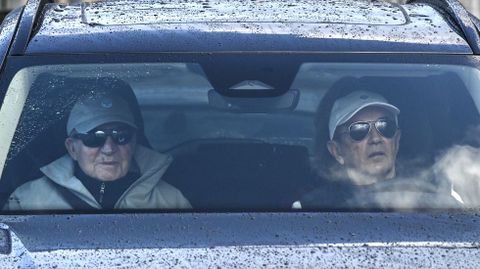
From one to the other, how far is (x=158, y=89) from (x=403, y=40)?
2.68ft

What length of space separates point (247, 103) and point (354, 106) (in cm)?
34

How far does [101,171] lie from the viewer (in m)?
3.71

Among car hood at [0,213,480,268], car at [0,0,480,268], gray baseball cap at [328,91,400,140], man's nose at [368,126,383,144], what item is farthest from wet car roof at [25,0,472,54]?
car hood at [0,213,480,268]

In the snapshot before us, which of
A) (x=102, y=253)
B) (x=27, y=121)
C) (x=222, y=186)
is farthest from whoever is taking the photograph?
(x=27, y=121)

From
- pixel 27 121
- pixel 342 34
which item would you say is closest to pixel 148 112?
pixel 27 121

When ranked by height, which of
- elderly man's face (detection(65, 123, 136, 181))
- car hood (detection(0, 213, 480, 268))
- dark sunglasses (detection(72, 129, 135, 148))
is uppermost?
car hood (detection(0, 213, 480, 268))

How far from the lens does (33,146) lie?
3.75 meters

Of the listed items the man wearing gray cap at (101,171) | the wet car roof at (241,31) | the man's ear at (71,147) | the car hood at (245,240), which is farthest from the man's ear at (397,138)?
the man's ear at (71,147)

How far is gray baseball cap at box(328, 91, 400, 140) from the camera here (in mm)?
3896

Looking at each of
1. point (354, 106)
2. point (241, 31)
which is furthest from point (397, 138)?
point (241, 31)

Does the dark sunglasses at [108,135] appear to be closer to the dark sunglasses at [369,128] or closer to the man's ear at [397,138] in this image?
the dark sunglasses at [369,128]

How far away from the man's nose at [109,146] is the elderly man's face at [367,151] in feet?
2.19

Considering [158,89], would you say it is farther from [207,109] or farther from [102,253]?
[102,253]

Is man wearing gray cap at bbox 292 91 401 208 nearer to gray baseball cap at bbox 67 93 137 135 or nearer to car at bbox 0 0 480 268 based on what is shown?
car at bbox 0 0 480 268
